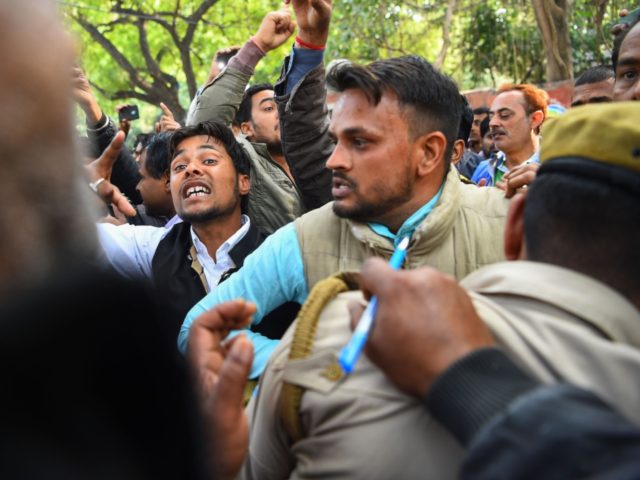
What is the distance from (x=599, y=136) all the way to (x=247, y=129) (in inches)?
149

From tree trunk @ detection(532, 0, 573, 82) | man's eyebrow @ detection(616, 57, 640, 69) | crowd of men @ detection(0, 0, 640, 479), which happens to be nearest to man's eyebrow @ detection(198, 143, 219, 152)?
crowd of men @ detection(0, 0, 640, 479)

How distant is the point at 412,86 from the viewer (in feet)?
7.48

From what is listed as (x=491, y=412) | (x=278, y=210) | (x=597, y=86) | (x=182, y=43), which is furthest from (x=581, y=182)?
(x=182, y=43)

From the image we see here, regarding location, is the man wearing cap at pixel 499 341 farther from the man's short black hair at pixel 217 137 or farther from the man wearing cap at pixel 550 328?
the man's short black hair at pixel 217 137

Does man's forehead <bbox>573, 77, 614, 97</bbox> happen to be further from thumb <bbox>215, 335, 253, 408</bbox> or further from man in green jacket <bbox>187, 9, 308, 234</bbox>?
thumb <bbox>215, 335, 253, 408</bbox>

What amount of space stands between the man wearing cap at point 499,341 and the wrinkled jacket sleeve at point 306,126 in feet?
5.44

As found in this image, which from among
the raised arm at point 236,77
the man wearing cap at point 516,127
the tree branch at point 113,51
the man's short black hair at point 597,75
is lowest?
the man wearing cap at point 516,127

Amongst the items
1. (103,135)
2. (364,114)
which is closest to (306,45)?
(364,114)

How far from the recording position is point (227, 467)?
118 centimetres

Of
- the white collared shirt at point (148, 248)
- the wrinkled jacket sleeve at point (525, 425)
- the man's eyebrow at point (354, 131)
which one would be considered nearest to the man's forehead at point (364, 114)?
the man's eyebrow at point (354, 131)

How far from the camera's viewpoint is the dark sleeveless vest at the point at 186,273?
2549mm

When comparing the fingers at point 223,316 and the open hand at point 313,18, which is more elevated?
the open hand at point 313,18

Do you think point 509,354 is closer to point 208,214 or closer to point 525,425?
point 525,425

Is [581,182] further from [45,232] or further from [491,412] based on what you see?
[45,232]
